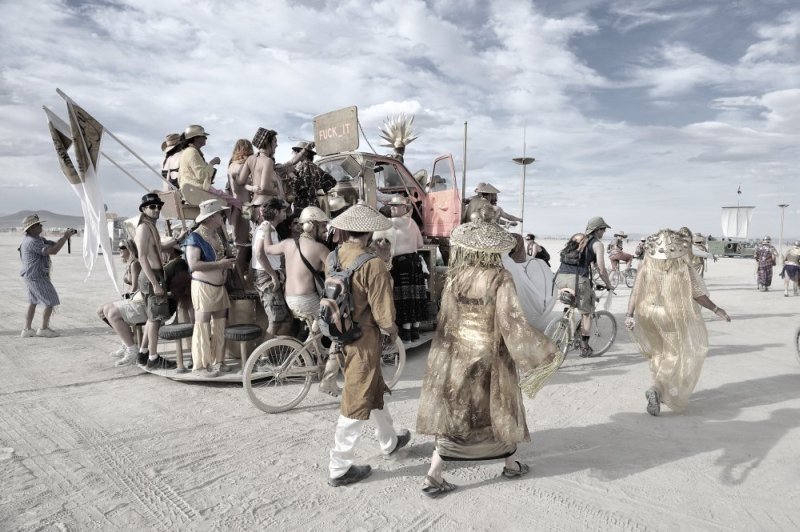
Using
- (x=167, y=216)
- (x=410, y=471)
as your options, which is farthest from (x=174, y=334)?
(x=410, y=471)

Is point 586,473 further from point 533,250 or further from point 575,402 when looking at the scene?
point 533,250

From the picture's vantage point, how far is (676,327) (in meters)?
5.00

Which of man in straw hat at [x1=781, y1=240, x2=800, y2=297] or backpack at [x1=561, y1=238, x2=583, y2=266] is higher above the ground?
backpack at [x1=561, y1=238, x2=583, y2=266]

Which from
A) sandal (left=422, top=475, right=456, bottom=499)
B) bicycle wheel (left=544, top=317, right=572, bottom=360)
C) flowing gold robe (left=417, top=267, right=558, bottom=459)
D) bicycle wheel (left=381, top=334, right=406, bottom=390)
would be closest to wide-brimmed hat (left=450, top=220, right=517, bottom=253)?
flowing gold robe (left=417, top=267, right=558, bottom=459)

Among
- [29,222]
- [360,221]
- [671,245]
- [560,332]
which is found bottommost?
[560,332]

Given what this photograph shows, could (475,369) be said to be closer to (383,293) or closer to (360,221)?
(383,293)

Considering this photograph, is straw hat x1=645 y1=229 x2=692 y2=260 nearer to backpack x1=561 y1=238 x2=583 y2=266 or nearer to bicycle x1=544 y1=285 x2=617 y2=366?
bicycle x1=544 y1=285 x2=617 y2=366

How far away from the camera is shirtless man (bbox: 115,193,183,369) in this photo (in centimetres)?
566

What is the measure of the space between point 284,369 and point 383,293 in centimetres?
220

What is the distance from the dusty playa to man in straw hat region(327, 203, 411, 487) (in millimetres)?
192

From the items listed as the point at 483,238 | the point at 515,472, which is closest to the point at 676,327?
the point at 515,472

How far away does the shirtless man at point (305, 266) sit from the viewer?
510cm

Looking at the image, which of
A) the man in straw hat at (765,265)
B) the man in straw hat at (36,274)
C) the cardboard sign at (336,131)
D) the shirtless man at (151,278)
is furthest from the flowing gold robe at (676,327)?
the man in straw hat at (765,265)

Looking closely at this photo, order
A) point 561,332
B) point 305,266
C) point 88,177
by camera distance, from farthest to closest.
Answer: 1. point 561,332
2. point 88,177
3. point 305,266
